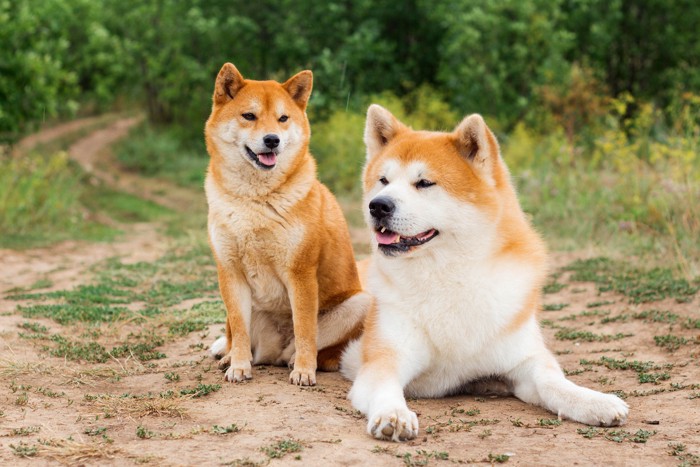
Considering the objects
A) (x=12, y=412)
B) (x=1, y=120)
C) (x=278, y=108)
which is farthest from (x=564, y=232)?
(x=1, y=120)

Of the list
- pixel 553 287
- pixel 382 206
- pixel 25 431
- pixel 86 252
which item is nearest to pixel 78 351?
pixel 25 431

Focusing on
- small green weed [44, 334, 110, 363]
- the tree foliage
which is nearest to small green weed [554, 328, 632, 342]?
small green weed [44, 334, 110, 363]

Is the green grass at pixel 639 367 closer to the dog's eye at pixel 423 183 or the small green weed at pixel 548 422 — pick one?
the small green weed at pixel 548 422

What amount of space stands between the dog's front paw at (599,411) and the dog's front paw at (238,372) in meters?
1.70

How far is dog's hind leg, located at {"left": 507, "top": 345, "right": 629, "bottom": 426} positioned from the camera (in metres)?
3.34

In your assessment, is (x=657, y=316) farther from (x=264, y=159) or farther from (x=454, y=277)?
(x=264, y=159)

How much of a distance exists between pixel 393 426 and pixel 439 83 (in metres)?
13.5

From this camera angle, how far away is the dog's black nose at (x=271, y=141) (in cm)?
426

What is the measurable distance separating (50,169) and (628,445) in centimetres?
1072

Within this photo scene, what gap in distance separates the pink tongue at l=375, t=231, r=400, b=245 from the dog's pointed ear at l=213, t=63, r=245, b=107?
145cm

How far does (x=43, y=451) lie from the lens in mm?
2852

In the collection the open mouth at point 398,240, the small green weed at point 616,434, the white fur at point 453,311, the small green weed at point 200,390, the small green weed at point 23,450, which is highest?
the open mouth at point 398,240

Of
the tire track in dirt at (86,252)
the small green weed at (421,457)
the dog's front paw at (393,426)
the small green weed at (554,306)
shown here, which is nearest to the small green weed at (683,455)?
the small green weed at (421,457)

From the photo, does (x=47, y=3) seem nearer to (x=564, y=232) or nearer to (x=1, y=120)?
(x=1, y=120)
